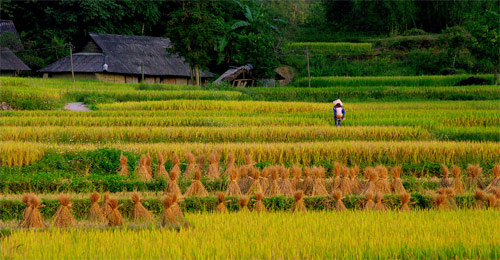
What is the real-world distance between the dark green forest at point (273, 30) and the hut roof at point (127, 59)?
6.13ft

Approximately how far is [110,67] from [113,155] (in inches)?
1020

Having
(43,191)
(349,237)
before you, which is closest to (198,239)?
(349,237)

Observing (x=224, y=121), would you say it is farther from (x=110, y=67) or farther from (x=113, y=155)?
(x=110, y=67)

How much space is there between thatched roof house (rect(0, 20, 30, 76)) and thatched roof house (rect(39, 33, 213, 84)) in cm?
215

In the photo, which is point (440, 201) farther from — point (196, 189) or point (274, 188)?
point (196, 189)

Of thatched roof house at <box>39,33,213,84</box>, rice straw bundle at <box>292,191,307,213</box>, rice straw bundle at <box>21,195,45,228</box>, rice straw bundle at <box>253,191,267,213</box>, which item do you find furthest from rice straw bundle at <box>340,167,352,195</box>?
thatched roof house at <box>39,33,213,84</box>

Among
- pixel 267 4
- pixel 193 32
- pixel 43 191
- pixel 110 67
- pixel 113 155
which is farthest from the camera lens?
pixel 267 4

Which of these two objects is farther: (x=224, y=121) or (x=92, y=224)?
(x=224, y=121)

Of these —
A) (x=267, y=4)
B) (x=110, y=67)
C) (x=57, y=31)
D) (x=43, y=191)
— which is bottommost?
(x=43, y=191)

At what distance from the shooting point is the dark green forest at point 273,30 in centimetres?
3212

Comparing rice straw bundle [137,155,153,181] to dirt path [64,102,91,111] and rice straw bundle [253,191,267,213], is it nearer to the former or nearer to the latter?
rice straw bundle [253,191,267,213]

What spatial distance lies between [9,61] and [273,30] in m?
20.1

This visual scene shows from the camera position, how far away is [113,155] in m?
11.5

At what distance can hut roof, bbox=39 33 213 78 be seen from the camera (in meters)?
36.3
